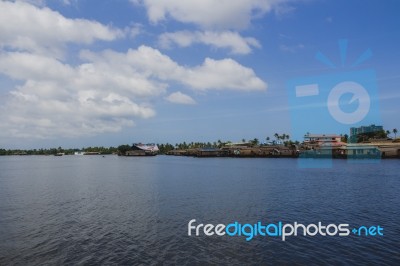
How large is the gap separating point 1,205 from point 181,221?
2431 cm

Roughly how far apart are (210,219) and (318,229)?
375 inches

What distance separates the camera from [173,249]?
71.3 feet

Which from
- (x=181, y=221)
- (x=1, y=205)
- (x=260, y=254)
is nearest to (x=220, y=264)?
(x=260, y=254)

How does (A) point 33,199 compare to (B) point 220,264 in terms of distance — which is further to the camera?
(A) point 33,199

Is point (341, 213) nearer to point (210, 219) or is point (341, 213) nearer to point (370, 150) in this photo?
point (210, 219)

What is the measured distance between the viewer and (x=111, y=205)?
37969 mm

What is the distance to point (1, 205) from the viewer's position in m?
38.8

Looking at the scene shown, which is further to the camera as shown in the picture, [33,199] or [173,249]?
[33,199]

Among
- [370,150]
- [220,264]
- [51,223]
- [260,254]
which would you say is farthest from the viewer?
[370,150]

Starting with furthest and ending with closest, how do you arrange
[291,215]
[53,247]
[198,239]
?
[291,215]
[198,239]
[53,247]

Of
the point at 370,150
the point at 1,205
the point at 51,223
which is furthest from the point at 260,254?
the point at 370,150

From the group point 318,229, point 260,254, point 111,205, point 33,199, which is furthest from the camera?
point 33,199

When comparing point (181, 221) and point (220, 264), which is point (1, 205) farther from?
point (220, 264)

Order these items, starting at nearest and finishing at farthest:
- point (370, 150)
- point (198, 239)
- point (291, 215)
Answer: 1. point (198, 239)
2. point (291, 215)
3. point (370, 150)
